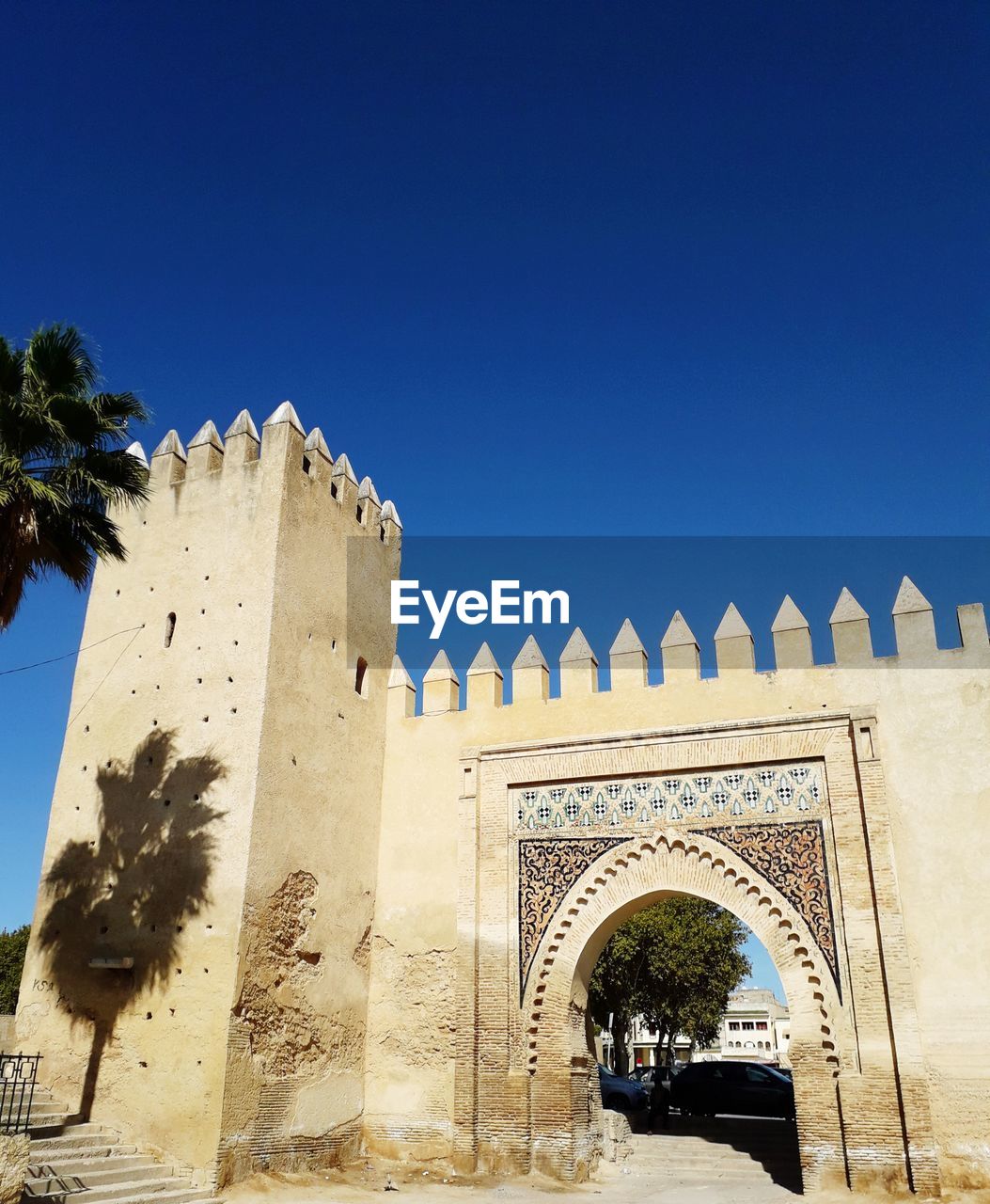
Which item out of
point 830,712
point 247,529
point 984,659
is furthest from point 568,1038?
point 247,529

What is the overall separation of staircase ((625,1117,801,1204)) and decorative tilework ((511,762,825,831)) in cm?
363

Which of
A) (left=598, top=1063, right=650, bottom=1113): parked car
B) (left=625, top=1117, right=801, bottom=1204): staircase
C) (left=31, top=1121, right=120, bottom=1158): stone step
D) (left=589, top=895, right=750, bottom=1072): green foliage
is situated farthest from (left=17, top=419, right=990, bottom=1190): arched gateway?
(left=589, top=895, right=750, bottom=1072): green foliage

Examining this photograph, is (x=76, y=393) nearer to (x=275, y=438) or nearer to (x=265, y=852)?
(x=275, y=438)

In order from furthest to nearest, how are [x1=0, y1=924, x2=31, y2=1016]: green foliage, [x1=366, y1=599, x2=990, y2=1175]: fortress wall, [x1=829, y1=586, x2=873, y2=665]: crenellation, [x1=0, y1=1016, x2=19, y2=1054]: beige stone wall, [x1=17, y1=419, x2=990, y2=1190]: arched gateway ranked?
[x1=0, y1=924, x2=31, y2=1016]: green foliage, [x1=829, y1=586, x2=873, y2=665]: crenellation, [x1=0, y1=1016, x2=19, y2=1054]: beige stone wall, [x1=17, y1=419, x2=990, y2=1190]: arched gateway, [x1=366, y1=599, x2=990, y2=1175]: fortress wall

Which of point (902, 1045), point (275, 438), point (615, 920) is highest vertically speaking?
point (275, 438)

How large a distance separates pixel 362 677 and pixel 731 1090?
8365 millimetres

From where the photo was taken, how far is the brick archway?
933 cm

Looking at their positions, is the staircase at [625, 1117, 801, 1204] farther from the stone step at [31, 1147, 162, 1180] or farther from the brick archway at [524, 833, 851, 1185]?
the stone step at [31, 1147, 162, 1180]

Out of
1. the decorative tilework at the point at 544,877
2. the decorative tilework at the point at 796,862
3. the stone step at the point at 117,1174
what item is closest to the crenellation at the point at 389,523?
the decorative tilework at the point at 544,877

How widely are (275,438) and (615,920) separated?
6818mm

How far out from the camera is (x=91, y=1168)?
848cm

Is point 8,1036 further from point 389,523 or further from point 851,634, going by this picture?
point 851,634

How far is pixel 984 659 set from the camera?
9.92 metres

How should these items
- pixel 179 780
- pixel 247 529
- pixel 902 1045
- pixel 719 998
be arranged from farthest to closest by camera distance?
pixel 719 998, pixel 247 529, pixel 179 780, pixel 902 1045
